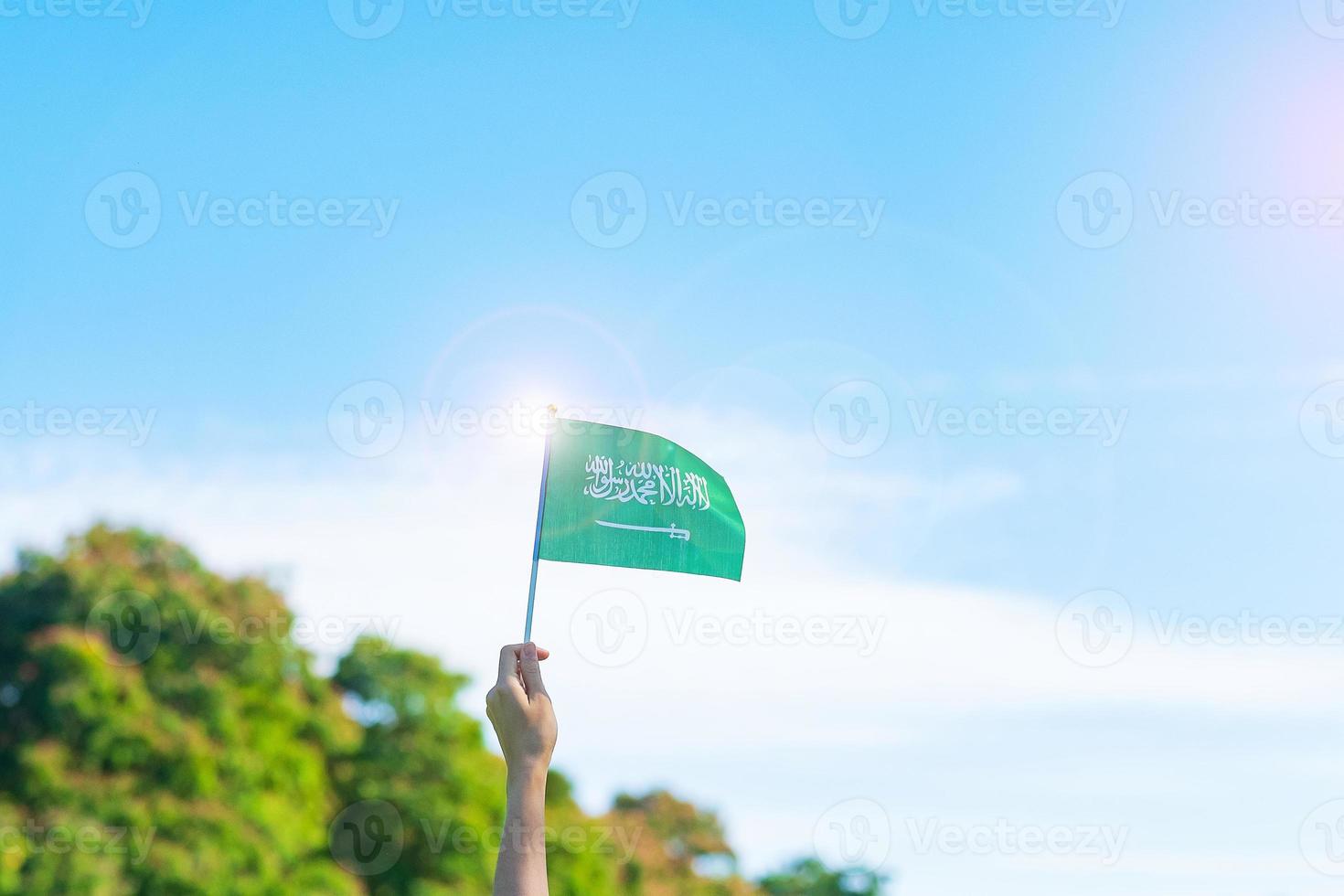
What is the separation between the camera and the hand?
346 cm

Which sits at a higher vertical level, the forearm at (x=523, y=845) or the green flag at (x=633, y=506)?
the green flag at (x=633, y=506)

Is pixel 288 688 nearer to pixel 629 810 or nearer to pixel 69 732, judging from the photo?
pixel 69 732

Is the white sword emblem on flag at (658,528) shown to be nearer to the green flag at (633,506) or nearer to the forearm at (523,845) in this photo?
the green flag at (633,506)

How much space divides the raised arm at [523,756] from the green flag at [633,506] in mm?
1953

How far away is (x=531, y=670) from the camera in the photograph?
146 inches

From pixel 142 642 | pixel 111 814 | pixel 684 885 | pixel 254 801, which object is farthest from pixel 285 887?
pixel 684 885

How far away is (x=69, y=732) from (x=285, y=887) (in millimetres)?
4729

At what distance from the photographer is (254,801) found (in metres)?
24.8

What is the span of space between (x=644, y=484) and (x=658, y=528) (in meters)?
0.21

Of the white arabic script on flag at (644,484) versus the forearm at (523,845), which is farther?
the white arabic script on flag at (644,484)

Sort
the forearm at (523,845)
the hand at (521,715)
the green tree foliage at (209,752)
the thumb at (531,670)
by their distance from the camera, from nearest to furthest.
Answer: the forearm at (523,845) → the hand at (521,715) → the thumb at (531,670) → the green tree foliage at (209,752)

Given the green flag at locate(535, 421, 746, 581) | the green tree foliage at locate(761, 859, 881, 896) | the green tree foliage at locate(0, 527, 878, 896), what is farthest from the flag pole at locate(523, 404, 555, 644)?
the green tree foliage at locate(761, 859, 881, 896)

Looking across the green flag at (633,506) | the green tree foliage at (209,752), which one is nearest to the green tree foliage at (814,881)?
the green tree foliage at (209,752)

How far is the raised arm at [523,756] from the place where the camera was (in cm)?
317
